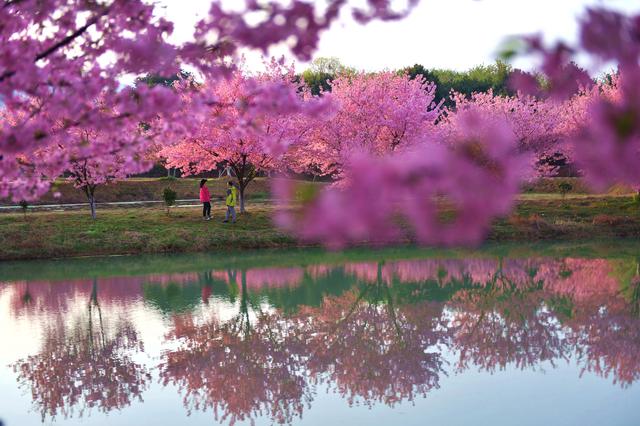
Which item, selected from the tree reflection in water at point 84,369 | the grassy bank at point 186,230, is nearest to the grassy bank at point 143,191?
the grassy bank at point 186,230

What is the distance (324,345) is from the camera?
12172 millimetres

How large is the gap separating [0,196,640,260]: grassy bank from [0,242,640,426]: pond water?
3697mm

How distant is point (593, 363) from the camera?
35.6ft

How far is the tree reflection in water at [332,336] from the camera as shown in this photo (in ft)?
32.6

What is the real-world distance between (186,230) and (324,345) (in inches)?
621

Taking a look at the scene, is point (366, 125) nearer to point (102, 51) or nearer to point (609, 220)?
point (609, 220)

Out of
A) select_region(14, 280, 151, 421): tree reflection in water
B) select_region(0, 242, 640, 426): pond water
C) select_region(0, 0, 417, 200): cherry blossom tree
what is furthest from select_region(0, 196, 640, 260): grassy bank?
select_region(0, 0, 417, 200): cherry blossom tree

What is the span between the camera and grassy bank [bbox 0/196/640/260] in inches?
979

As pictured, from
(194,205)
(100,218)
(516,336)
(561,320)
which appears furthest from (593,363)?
(194,205)

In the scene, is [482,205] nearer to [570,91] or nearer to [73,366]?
[570,91]

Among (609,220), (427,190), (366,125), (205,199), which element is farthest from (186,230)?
(427,190)

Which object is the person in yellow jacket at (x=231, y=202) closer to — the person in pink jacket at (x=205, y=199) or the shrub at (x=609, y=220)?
the person in pink jacket at (x=205, y=199)

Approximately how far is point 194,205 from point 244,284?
1669 centimetres

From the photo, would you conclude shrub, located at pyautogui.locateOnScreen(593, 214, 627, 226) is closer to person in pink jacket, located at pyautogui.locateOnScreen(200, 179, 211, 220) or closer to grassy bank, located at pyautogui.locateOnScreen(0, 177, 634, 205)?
grassy bank, located at pyautogui.locateOnScreen(0, 177, 634, 205)
